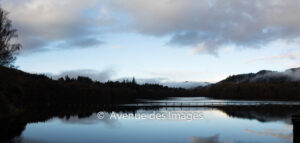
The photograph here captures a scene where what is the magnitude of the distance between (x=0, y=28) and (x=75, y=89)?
87.9 m

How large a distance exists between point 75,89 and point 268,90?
399ft

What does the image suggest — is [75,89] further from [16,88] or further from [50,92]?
[16,88]

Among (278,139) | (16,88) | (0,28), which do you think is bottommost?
(278,139)

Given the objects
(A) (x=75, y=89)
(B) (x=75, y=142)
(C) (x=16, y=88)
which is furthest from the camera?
(A) (x=75, y=89)

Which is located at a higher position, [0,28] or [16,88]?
[0,28]

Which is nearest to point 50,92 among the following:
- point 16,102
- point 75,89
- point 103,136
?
point 75,89

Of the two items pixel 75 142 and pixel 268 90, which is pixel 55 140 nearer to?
pixel 75 142

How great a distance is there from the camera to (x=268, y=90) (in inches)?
7584

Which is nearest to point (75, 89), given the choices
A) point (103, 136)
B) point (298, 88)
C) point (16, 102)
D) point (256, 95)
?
point (16, 102)

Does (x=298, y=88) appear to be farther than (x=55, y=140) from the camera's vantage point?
Yes

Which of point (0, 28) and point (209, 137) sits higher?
point (0, 28)

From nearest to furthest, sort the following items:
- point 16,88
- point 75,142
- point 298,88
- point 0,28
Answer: point 75,142, point 0,28, point 16,88, point 298,88

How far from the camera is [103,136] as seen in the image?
28.7 metres

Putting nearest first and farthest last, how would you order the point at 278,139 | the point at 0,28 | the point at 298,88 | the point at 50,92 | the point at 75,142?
1. the point at 75,142
2. the point at 278,139
3. the point at 0,28
4. the point at 50,92
5. the point at 298,88
